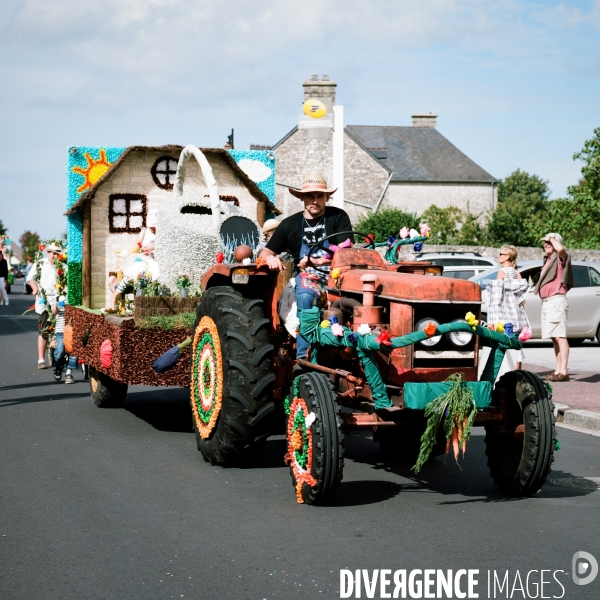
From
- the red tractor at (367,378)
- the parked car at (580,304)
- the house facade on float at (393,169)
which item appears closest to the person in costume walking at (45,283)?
the red tractor at (367,378)

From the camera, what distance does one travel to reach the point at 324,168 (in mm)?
56000

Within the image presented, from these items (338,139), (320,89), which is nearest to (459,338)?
(338,139)

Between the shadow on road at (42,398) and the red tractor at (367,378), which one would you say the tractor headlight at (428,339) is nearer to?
the red tractor at (367,378)

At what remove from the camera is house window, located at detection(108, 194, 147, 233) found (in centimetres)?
1070

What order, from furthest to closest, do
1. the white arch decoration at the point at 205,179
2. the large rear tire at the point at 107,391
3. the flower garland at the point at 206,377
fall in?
the large rear tire at the point at 107,391, the white arch decoration at the point at 205,179, the flower garland at the point at 206,377

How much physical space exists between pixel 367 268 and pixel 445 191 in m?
57.1

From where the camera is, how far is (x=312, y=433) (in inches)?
231

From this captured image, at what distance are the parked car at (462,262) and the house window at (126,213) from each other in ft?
36.1

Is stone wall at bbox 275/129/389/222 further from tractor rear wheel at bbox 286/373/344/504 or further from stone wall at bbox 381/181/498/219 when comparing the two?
tractor rear wheel at bbox 286/373/344/504

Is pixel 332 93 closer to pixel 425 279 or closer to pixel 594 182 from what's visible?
pixel 594 182

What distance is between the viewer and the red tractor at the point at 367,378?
589cm

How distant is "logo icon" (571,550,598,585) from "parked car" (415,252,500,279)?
1580 cm

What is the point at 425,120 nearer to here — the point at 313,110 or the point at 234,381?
the point at 313,110

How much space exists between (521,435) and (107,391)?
5.42 meters
